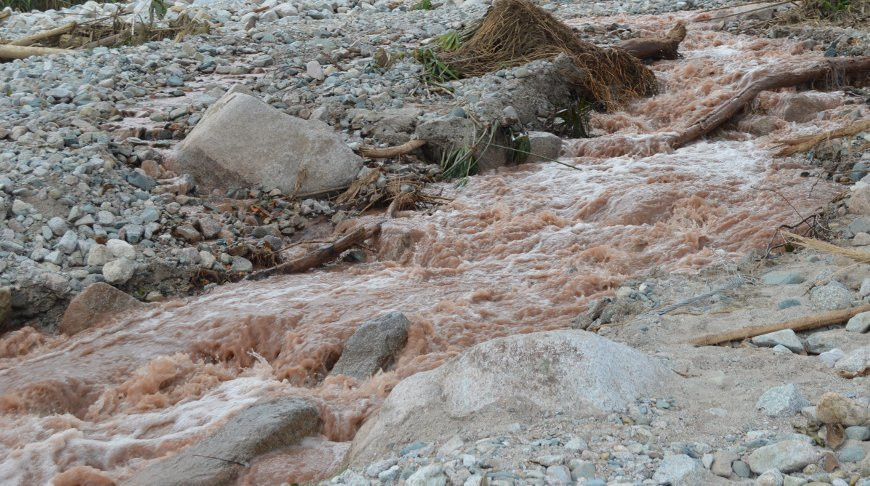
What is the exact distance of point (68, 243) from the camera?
18.4ft

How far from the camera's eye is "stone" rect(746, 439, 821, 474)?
2.41 meters

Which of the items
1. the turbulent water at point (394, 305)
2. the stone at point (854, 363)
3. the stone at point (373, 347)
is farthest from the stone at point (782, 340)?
the stone at point (373, 347)

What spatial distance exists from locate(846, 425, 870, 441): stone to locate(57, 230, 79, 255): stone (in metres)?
4.86

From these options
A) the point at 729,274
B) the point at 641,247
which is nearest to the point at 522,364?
the point at 729,274

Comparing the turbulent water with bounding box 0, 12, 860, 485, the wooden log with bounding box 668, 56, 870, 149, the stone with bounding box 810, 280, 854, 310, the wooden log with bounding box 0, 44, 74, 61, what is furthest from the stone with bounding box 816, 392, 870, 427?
the wooden log with bounding box 0, 44, 74, 61

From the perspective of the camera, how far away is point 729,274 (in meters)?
4.88

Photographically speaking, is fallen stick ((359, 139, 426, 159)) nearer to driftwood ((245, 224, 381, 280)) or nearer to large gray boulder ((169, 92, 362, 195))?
large gray boulder ((169, 92, 362, 195))

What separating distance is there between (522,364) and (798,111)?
565 cm

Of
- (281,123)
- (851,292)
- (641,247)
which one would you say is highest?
(281,123)

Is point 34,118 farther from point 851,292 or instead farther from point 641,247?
point 851,292

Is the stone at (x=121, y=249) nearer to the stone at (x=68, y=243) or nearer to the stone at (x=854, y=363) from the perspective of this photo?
the stone at (x=68, y=243)

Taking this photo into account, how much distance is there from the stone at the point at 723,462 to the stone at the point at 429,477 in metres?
0.83

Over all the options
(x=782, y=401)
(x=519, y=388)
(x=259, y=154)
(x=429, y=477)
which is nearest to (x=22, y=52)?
(x=259, y=154)

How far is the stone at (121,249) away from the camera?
223 inches
